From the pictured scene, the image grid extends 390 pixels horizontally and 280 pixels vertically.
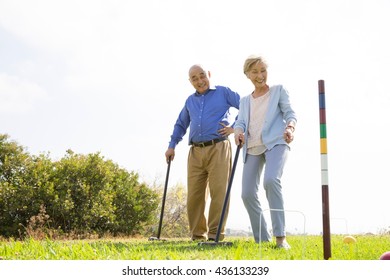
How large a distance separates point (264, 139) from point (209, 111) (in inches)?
61.5

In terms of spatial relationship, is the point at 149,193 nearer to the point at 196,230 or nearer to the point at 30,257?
the point at 196,230

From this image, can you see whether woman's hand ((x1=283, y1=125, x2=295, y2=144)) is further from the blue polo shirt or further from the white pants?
the blue polo shirt

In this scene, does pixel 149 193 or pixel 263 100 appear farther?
pixel 149 193

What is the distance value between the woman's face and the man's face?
1.38m

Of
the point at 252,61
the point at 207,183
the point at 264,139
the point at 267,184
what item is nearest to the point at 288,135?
the point at 264,139

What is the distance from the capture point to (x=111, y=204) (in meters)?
12.1

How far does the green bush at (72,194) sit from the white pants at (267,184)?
7046 millimetres

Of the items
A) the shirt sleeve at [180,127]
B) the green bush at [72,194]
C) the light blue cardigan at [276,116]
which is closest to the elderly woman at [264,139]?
the light blue cardigan at [276,116]

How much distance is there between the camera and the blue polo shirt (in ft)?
20.3

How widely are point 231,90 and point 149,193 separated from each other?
6840 millimetres

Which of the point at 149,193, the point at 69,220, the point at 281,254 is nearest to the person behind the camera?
the point at 281,254

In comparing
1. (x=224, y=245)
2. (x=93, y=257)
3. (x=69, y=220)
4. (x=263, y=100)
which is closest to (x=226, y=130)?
(x=263, y=100)

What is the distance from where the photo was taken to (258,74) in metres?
4.78

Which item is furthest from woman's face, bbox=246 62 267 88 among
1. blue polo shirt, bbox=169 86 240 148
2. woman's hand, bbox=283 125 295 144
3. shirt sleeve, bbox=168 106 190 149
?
shirt sleeve, bbox=168 106 190 149
